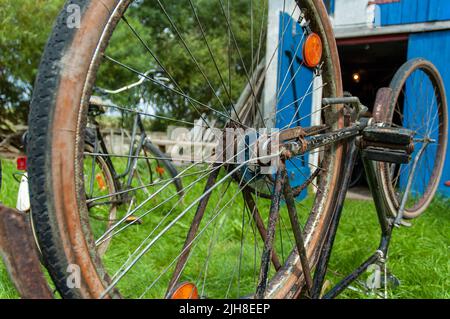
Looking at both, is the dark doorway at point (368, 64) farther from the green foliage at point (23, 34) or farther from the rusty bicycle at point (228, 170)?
the green foliage at point (23, 34)

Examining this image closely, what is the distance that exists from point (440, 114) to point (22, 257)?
2.55m

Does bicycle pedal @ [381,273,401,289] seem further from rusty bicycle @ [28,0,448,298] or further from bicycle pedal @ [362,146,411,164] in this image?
bicycle pedal @ [362,146,411,164]

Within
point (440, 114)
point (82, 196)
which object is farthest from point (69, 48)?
point (440, 114)

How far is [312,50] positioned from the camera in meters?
1.40

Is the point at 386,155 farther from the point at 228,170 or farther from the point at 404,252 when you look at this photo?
the point at 404,252

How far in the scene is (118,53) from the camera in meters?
8.45

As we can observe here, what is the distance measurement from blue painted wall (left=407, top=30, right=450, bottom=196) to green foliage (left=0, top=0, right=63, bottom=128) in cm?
659

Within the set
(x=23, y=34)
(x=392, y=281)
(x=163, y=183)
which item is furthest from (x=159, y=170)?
(x=23, y=34)

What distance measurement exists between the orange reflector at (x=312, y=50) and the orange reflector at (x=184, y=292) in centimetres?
85

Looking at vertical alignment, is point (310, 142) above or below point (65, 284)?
above

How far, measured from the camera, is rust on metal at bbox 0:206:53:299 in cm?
79

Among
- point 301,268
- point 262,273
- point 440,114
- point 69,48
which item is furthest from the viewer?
point 440,114

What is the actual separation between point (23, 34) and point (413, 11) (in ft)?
22.4
